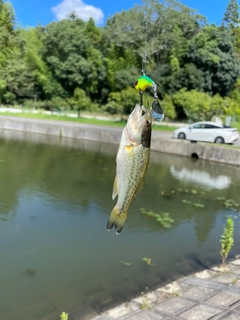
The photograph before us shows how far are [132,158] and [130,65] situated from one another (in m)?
29.6

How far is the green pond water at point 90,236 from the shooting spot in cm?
489

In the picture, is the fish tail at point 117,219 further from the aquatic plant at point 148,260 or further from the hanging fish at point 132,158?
the aquatic plant at point 148,260

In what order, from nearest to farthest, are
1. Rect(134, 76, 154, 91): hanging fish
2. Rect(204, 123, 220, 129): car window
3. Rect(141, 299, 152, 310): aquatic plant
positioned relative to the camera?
Rect(134, 76, 154, 91): hanging fish
Rect(141, 299, 152, 310): aquatic plant
Rect(204, 123, 220, 129): car window

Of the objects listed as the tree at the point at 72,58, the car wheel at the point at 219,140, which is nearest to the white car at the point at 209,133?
the car wheel at the point at 219,140

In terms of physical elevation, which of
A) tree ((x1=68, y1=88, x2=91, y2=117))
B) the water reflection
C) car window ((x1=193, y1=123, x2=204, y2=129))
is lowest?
the water reflection

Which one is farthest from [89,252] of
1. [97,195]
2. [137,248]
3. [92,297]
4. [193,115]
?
[193,115]

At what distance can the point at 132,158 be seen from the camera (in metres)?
1.89

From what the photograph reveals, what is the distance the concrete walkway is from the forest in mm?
18210

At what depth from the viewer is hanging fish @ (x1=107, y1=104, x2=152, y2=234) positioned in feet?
5.95

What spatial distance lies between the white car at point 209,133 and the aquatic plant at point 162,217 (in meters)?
9.64

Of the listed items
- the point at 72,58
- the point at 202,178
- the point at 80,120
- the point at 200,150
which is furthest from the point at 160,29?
the point at 202,178

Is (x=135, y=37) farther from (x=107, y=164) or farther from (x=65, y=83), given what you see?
(x=107, y=164)

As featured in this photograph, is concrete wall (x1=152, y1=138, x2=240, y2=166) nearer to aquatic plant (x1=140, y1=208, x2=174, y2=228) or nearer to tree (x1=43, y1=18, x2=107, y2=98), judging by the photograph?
aquatic plant (x1=140, y1=208, x2=174, y2=228)

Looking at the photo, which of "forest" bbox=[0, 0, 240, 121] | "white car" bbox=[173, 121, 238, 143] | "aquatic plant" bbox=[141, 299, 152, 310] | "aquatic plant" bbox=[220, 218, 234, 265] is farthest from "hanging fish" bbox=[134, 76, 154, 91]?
"forest" bbox=[0, 0, 240, 121]
